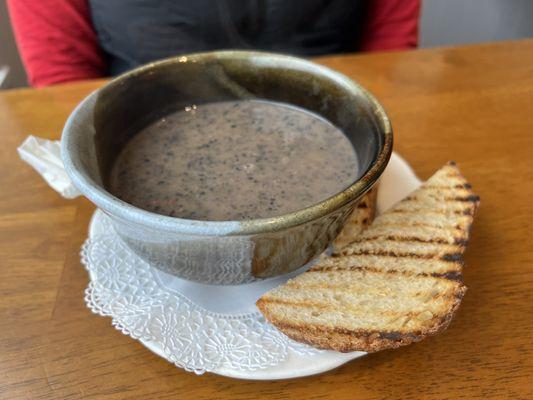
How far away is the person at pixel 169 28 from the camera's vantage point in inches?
52.4

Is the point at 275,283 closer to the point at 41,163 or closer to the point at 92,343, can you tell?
the point at 92,343

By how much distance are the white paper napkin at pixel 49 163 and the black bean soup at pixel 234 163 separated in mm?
156

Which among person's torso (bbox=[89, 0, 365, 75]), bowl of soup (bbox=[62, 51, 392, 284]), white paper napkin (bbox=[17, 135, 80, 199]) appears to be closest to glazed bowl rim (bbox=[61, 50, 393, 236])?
bowl of soup (bbox=[62, 51, 392, 284])

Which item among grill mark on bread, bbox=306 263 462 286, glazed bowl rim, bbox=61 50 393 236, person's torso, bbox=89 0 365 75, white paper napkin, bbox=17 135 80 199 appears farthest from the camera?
person's torso, bbox=89 0 365 75

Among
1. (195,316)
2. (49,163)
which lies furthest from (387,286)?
(49,163)

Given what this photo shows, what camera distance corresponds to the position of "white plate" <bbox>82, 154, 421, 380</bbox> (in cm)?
58

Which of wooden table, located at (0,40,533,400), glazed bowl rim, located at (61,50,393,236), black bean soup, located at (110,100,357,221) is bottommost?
wooden table, located at (0,40,533,400)

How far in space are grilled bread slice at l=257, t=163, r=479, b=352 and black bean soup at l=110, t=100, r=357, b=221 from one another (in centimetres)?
10

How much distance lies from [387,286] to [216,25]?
38.2 inches

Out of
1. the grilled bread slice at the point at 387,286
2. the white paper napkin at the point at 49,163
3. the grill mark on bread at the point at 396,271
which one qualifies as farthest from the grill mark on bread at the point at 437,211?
the white paper napkin at the point at 49,163

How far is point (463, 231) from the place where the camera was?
2.35 feet

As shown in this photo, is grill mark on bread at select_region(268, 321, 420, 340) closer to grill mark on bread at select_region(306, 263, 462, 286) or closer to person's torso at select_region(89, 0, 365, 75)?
grill mark on bread at select_region(306, 263, 462, 286)

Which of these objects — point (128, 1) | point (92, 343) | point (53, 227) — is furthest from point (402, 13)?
point (92, 343)

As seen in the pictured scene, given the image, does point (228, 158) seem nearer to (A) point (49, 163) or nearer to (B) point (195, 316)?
(B) point (195, 316)
